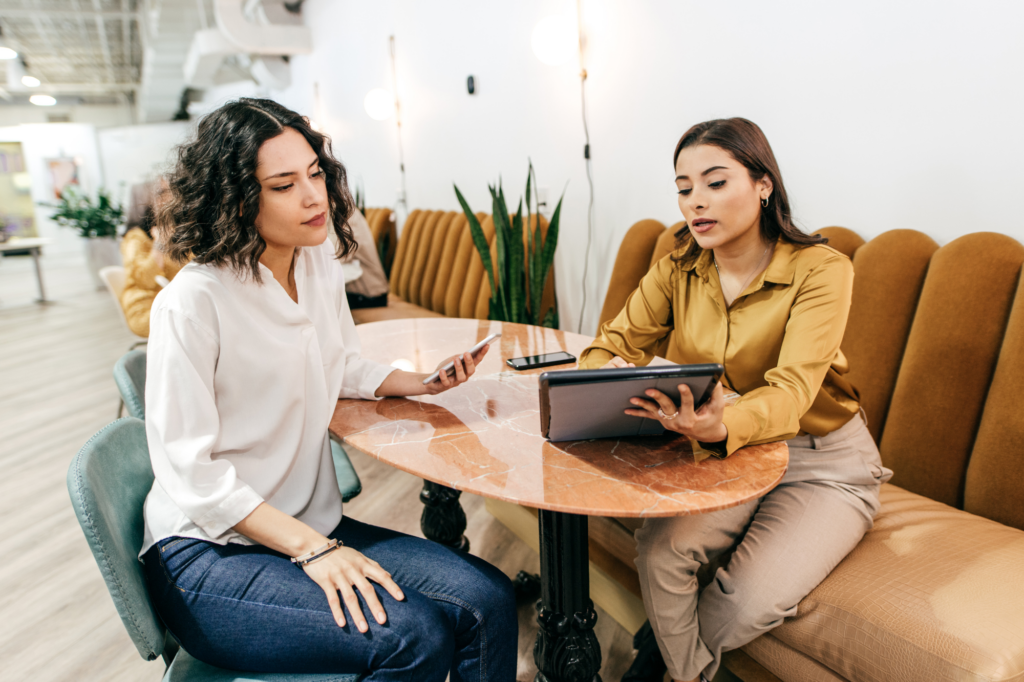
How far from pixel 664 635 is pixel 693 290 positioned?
716mm

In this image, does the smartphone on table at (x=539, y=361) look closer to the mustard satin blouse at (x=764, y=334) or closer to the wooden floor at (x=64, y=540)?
the mustard satin blouse at (x=764, y=334)

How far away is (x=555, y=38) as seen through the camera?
2.64m

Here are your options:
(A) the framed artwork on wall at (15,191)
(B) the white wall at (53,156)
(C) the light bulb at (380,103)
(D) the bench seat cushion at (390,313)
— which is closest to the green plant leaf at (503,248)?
(D) the bench seat cushion at (390,313)

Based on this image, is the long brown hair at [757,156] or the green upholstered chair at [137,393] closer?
the long brown hair at [757,156]

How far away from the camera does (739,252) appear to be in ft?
4.17

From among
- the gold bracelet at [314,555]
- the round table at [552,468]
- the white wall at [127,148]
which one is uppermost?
the white wall at [127,148]

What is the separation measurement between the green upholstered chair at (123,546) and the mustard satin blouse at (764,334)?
809 mm

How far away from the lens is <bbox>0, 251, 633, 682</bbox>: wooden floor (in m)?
1.60

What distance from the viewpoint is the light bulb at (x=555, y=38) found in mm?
2621

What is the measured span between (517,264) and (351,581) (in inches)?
74.3

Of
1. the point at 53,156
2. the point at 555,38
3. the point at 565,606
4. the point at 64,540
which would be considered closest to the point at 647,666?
the point at 565,606

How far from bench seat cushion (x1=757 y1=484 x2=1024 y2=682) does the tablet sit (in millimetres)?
482

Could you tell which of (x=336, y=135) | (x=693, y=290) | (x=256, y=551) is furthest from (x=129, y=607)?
(x=336, y=135)

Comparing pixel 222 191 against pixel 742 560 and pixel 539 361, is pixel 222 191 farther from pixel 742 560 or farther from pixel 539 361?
pixel 742 560
